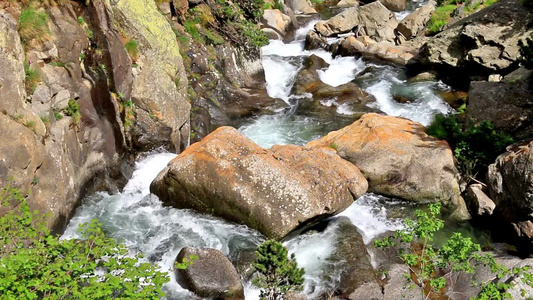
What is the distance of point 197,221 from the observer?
1284 cm

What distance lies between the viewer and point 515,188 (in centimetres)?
1243

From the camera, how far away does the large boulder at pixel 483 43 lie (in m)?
21.0

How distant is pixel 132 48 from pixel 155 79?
1336 millimetres

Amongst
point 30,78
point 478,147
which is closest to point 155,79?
point 30,78

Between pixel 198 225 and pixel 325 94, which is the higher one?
pixel 198 225

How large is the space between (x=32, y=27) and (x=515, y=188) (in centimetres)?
1396

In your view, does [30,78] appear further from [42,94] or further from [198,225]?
→ [198,225]

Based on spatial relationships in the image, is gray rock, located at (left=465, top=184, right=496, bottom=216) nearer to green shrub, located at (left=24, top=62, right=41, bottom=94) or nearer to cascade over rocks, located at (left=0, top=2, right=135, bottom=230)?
cascade over rocks, located at (left=0, top=2, right=135, bottom=230)

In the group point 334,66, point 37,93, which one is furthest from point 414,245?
point 334,66

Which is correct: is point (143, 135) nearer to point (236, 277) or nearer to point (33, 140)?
point (33, 140)

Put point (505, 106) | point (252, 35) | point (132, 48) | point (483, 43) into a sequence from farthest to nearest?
point (252, 35) < point (483, 43) < point (132, 48) < point (505, 106)

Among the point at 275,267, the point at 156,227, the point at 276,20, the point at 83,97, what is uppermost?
the point at 83,97

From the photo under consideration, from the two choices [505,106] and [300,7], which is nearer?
[505,106]

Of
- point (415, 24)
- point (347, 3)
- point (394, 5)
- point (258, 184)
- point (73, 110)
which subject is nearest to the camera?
point (258, 184)
